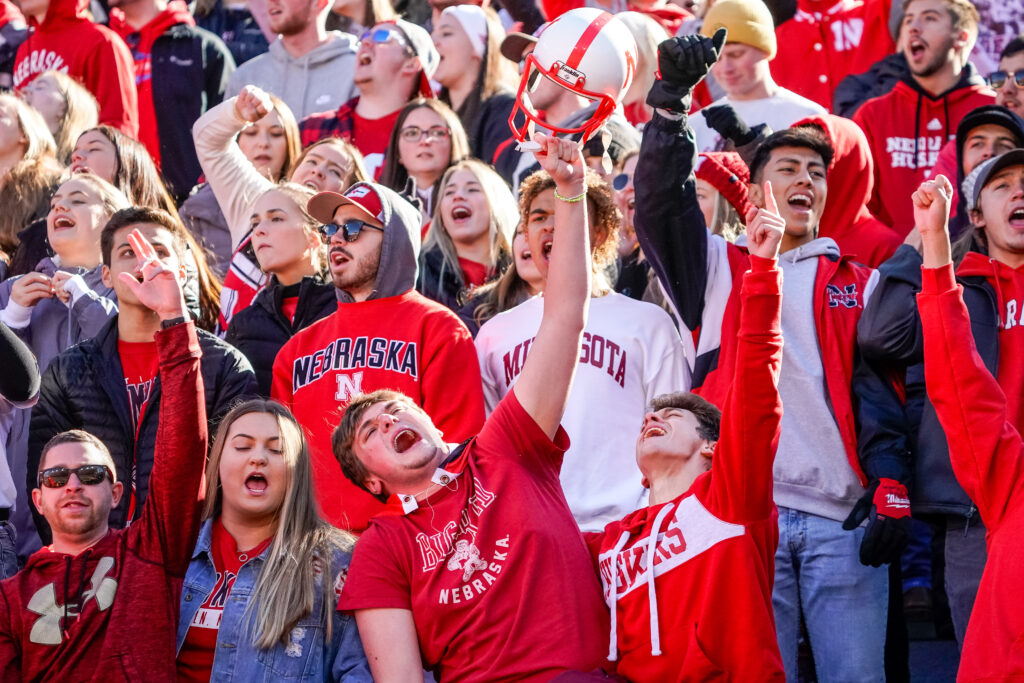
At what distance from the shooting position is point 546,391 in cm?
439

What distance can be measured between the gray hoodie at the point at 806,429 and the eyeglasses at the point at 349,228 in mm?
1624

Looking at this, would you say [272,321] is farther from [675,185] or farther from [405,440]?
[675,185]

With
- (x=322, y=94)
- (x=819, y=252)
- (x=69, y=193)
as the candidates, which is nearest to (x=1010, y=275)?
(x=819, y=252)

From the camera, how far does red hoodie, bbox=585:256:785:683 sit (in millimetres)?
4215

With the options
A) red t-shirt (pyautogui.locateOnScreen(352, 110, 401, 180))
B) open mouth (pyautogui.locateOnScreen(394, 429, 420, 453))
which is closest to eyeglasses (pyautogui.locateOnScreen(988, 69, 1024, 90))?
red t-shirt (pyautogui.locateOnScreen(352, 110, 401, 180))

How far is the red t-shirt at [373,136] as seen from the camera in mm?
8208

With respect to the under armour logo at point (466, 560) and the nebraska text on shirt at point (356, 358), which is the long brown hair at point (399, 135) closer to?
the nebraska text on shirt at point (356, 358)

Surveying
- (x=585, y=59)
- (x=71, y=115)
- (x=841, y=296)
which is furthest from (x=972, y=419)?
(x=71, y=115)

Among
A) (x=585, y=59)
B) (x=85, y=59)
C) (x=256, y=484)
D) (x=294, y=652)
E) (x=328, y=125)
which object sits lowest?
(x=294, y=652)

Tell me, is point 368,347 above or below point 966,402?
above

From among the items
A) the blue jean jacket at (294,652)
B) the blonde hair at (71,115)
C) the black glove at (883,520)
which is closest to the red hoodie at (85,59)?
the blonde hair at (71,115)

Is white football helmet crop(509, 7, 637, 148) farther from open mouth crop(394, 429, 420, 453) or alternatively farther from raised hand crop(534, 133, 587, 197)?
open mouth crop(394, 429, 420, 453)

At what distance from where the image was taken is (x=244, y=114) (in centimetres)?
709

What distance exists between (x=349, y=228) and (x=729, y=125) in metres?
1.79
